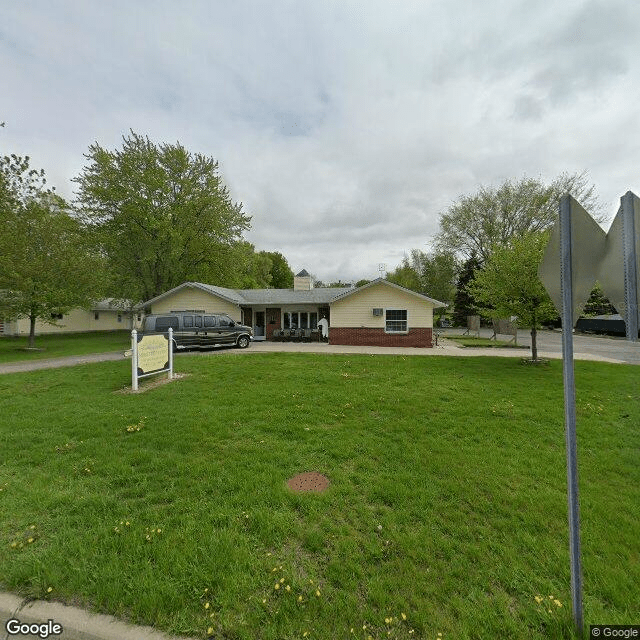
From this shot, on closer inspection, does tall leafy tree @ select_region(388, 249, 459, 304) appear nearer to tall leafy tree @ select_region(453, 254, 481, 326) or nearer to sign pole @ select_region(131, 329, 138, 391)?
tall leafy tree @ select_region(453, 254, 481, 326)

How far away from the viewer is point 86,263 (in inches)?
733

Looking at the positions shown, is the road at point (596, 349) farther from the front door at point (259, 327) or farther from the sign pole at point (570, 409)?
the front door at point (259, 327)

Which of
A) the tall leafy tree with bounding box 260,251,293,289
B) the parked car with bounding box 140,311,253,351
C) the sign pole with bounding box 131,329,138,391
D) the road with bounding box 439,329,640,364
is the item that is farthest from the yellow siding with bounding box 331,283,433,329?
the tall leafy tree with bounding box 260,251,293,289

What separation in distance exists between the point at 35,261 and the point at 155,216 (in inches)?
415

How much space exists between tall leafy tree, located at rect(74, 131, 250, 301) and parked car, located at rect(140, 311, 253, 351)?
1185cm

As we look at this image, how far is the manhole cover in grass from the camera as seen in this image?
3539 millimetres

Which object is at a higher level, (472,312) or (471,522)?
(472,312)

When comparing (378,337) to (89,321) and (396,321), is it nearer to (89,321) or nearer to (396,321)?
(396,321)

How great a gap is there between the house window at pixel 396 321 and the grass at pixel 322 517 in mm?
11827

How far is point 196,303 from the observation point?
2075 centimetres

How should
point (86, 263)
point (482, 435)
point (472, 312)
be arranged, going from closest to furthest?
1. point (482, 435)
2. point (86, 263)
3. point (472, 312)

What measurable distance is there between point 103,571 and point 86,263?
2109cm

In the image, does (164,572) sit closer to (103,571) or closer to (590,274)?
(103,571)

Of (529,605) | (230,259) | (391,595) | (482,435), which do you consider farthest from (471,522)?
(230,259)
